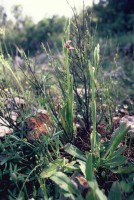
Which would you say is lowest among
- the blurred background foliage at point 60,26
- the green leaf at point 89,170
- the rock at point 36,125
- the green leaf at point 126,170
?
the blurred background foliage at point 60,26

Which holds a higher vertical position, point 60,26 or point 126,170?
point 126,170

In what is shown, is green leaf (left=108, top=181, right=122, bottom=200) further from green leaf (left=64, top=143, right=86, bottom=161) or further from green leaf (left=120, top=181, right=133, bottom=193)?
green leaf (left=64, top=143, right=86, bottom=161)

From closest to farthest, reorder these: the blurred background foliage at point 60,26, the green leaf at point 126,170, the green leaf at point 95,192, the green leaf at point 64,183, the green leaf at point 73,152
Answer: the green leaf at point 95,192, the green leaf at point 64,183, the green leaf at point 126,170, the green leaf at point 73,152, the blurred background foliage at point 60,26

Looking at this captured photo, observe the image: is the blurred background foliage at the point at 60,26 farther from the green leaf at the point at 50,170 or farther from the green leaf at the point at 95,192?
the green leaf at the point at 95,192

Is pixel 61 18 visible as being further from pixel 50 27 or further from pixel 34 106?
pixel 34 106

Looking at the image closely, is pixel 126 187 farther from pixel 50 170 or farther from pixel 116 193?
pixel 50 170

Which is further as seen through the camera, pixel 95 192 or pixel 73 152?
pixel 73 152

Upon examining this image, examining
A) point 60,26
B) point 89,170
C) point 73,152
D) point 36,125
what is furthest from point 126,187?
point 60,26

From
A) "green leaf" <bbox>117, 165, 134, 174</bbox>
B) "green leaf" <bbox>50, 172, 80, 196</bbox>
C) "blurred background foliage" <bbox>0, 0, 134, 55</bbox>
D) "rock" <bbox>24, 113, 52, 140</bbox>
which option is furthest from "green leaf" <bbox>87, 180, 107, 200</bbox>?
"blurred background foliage" <bbox>0, 0, 134, 55</bbox>

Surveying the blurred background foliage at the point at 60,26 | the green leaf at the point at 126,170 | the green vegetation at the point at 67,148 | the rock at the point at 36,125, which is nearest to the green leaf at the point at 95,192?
the green vegetation at the point at 67,148

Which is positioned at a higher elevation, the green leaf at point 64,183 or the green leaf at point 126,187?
the green leaf at point 64,183

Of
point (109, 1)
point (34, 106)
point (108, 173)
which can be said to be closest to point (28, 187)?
point (108, 173)
